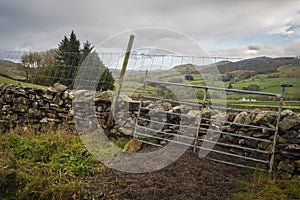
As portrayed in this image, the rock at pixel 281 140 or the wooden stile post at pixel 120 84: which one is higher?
the wooden stile post at pixel 120 84

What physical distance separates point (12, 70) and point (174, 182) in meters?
6.46

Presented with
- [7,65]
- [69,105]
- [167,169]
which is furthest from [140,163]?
[7,65]

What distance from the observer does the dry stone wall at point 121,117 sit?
3.82 metres

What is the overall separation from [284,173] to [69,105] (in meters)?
4.57

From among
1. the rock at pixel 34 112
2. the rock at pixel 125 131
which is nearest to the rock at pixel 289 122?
the rock at pixel 125 131

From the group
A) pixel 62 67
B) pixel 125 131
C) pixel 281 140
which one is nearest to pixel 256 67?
pixel 281 140

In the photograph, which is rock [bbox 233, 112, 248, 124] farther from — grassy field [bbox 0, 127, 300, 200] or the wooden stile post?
the wooden stile post

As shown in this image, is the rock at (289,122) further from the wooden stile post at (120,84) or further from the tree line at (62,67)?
the tree line at (62,67)

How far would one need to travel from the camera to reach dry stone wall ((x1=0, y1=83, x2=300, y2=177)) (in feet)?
12.5

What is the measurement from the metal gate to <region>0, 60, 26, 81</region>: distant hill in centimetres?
437

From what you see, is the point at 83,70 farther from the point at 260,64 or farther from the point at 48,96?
the point at 260,64

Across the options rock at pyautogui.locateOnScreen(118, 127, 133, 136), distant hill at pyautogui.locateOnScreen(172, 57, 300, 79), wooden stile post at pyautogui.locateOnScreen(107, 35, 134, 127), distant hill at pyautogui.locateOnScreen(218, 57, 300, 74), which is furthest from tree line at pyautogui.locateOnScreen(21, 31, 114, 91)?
distant hill at pyautogui.locateOnScreen(218, 57, 300, 74)

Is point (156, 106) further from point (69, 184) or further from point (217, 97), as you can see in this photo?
point (69, 184)

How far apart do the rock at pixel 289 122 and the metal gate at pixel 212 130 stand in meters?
0.11
